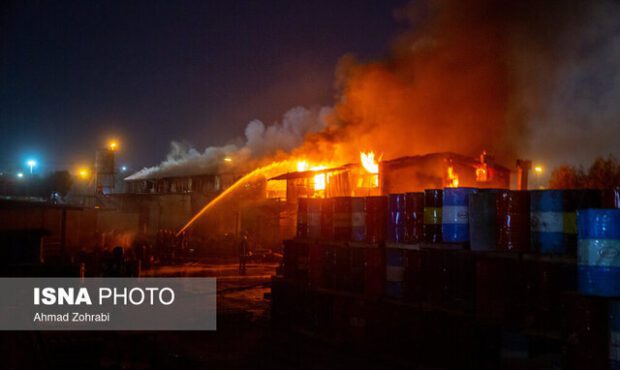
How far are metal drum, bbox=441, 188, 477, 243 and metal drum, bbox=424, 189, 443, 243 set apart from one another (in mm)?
174

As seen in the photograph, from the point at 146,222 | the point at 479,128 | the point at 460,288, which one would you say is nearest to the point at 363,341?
the point at 460,288

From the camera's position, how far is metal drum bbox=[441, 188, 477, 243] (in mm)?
7250

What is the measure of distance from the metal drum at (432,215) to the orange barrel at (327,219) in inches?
92.4

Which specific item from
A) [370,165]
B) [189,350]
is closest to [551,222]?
[189,350]

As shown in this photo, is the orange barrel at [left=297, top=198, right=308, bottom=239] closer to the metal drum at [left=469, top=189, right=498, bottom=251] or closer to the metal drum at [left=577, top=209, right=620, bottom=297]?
the metal drum at [left=469, top=189, right=498, bottom=251]

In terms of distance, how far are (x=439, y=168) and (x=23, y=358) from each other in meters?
22.2

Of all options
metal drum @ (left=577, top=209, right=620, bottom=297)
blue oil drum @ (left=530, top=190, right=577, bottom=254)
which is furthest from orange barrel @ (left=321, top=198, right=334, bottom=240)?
metal drum @ (left=577, top=209, right=620, bottom=297)

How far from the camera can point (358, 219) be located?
9.12 metres

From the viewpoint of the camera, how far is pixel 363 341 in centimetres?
884

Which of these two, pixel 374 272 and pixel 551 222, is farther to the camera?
pixel 374 272

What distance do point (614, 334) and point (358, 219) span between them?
4.77 metres

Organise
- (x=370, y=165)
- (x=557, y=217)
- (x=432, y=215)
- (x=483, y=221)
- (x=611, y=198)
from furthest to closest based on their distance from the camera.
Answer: (x=370, y=165), (x=432, y=215), (x=483, y=221), (x=557, y=217), (x=611, y=198)

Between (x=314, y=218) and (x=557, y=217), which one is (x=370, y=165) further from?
(x=557, y=217)

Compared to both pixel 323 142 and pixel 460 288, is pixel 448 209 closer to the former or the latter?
pixel 460 288
